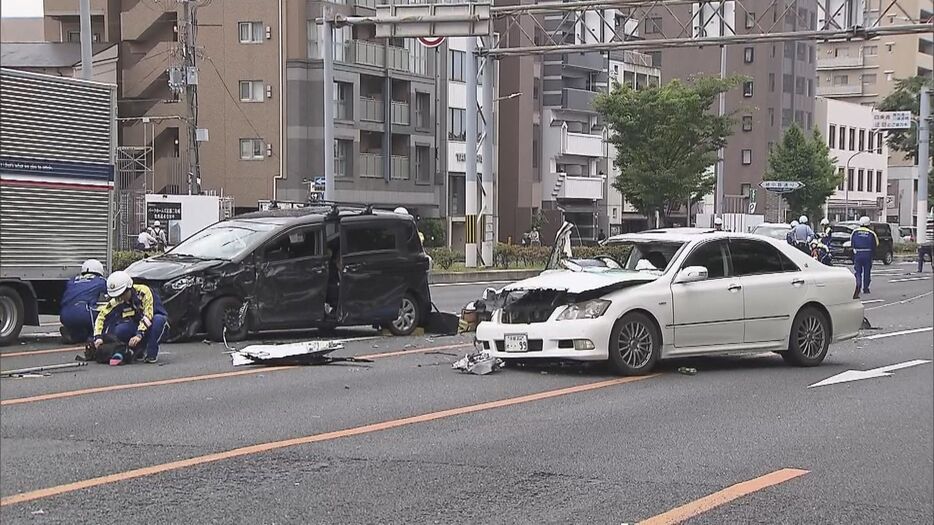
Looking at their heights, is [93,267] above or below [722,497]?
above

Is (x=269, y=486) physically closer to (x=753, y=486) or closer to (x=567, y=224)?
(x=753, y=486)

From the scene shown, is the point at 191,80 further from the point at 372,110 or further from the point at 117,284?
the point at 372,110

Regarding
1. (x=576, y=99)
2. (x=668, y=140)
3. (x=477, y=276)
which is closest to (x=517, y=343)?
(x=477, y=276)

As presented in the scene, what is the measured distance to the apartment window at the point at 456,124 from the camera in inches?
Answer: 1927

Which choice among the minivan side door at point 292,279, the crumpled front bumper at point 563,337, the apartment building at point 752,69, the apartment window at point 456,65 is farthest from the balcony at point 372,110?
the crumpled front bumper at point 563,337

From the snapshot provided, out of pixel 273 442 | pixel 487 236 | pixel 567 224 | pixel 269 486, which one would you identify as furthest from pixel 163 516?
pixel 487 236

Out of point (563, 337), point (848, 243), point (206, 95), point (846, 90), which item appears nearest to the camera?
point (563, 337)

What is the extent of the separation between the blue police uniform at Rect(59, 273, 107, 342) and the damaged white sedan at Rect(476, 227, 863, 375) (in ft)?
12.8

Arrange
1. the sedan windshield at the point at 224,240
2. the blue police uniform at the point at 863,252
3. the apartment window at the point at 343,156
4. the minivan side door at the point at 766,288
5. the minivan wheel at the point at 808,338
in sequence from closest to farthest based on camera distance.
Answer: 1. the minivan side door at the point at 766,288
2. the minivan wheel at the point at 808,338
3. the sedan windshield at the point at 224,240
4. the blue police uniform at the point at 863,252
5. the apartment window at the point at 343,156

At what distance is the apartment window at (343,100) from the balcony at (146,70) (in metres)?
16.8

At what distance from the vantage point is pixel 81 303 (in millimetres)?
11930

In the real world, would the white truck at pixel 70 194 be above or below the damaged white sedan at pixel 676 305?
above

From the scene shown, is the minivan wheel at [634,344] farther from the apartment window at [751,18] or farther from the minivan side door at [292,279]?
the apartment window at [751,18]

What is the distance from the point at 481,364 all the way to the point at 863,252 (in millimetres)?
12757
